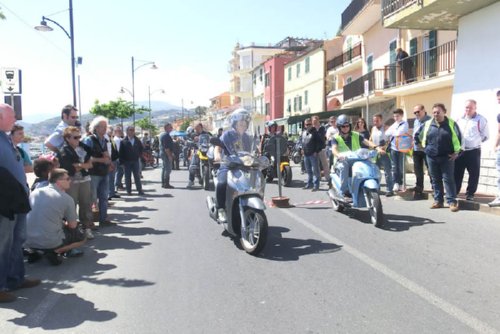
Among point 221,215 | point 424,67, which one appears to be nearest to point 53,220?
point 221,215

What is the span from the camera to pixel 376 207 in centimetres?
753

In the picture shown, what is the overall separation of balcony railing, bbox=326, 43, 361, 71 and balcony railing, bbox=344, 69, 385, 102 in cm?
302

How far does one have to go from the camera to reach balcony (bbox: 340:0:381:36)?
75.2 feet

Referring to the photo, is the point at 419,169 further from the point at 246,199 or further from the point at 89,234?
the point at 89,234

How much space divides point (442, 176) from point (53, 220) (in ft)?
23.0

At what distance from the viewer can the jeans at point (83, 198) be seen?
23.5 ft

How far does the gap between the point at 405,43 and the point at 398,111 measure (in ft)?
41.0

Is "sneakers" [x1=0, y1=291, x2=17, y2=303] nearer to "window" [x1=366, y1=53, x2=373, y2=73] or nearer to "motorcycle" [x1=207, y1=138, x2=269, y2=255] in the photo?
"motorcycle" [x1=207, y1=138, x2=269, y2=255]

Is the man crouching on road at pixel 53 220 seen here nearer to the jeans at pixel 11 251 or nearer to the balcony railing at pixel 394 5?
the jeans at pixel 11 251

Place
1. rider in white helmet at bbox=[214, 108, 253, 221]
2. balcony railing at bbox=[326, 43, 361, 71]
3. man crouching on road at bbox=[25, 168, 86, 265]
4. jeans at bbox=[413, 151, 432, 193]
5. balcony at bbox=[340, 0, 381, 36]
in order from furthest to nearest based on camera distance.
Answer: balcony railing at bbox=[326, 43, 361, 71], balcony at bbox=[340, 0, 381, 36], jeans at bbox=[413, 151, 432, 193], rider in white helmet at bbox=[214, 108, 253, 221], man crouching on road at bbox=[25, 168, 86, 265]

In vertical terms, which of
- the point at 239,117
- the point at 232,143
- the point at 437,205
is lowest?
the point at 437,205

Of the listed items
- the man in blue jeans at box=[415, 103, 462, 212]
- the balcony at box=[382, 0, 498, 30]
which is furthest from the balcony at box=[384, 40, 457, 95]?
the man in blue jeans at box=[415, 103, 462, 212]

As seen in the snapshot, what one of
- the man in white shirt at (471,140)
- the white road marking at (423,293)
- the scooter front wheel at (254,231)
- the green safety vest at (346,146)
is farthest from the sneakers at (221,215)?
the man in white shirt at (471,140)

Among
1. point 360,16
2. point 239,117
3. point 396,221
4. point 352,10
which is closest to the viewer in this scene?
point 239,117
